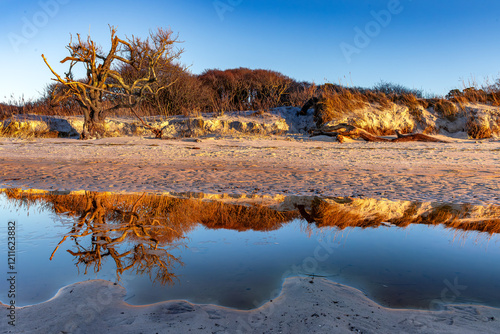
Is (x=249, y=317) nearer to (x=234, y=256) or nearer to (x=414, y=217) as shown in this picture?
(x=234, y=256)

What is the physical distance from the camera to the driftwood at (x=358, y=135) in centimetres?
1235

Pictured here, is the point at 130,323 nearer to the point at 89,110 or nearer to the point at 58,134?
the point at 89,110

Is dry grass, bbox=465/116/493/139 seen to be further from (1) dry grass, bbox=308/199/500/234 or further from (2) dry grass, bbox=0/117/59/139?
(2) dry grass, bbox=0/117/59/139

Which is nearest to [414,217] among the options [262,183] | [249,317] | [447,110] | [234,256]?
[234,256]

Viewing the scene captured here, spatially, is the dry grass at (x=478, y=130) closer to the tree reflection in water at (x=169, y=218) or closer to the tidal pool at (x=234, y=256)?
the tree reflection in water at (x=169, y=218)

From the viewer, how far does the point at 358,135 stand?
12867 millimetres

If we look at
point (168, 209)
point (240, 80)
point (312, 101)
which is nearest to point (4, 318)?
point (168, 209)

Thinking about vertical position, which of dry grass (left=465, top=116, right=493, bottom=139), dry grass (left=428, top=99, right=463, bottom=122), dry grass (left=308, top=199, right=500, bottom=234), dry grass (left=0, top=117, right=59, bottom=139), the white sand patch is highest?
dry grass (left=428, top=99, right=463, bottom=122)

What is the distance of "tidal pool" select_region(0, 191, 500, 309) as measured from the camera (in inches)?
97.7

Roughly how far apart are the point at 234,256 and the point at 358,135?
34.6 ft

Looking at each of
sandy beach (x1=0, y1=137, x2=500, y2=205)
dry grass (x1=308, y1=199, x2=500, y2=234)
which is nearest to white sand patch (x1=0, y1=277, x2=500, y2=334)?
dry grass (x1=308, y1=199, x2=500, y2=234)

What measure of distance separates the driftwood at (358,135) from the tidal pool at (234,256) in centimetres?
869

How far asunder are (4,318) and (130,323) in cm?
69

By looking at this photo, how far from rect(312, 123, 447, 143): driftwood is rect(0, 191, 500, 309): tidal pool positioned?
8.69 metres
